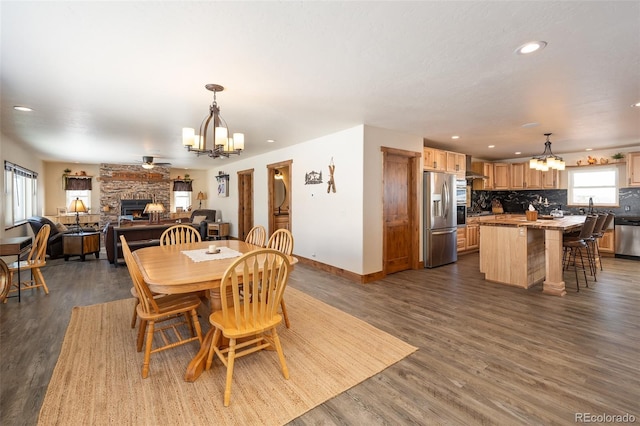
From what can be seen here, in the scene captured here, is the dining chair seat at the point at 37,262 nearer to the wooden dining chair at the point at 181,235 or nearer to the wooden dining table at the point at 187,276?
the wooden dining chair at the point at 181,235

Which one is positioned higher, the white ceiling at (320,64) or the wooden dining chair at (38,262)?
the white ceiling at (320,64)

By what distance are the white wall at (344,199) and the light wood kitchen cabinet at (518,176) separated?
4145 millimetres

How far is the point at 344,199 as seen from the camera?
4812 millimetres

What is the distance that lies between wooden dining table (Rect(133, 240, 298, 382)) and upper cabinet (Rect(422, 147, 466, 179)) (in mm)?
4025

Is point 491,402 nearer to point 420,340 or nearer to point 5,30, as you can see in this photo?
point 420,340

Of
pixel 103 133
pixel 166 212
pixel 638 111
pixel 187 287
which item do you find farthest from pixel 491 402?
pixel 166 212

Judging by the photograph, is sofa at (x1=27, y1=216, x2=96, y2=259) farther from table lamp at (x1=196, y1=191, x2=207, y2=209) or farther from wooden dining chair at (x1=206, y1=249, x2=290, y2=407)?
wooden dining chair at (x1=206, y1=249, x2=290, y2=407)

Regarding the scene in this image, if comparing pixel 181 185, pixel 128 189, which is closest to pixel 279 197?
pixel 181 185

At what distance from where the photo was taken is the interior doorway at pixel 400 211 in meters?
4.90

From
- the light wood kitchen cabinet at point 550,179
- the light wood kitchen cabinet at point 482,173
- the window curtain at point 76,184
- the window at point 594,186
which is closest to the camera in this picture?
the window at point 594,186

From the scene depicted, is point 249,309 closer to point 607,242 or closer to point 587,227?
point 587,227

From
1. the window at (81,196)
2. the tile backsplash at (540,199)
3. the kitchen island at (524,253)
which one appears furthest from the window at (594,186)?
the window at (81,196)

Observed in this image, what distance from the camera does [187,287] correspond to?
1.97 m

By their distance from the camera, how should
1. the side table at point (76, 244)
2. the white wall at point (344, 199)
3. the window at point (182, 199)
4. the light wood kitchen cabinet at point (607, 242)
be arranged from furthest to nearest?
the window at point (182, 199) → the light wood kitchen cabinet at point (607, 242) → the side table at point (76, 244) → the white wall at point (344, 199)
